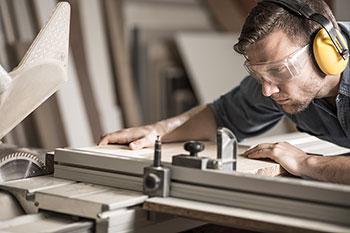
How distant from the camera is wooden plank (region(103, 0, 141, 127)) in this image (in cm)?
428

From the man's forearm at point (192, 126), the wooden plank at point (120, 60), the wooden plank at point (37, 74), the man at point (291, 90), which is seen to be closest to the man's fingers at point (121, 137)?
the man at point (291, 90)

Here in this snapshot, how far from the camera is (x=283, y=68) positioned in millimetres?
1873

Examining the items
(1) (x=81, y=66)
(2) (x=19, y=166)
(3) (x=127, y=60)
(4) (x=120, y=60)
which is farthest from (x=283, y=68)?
(3) (x=127, y=60)

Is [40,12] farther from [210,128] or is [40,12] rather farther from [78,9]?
[210,128]

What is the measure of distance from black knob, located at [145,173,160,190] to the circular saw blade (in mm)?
416

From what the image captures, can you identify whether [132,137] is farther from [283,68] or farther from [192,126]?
[283,68]

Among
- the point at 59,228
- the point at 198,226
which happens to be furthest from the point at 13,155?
the point at 198,226

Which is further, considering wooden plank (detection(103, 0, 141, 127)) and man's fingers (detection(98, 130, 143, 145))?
wooden plank (detection(103, 0, 141, 127))

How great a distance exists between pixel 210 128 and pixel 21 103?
823 millimetres

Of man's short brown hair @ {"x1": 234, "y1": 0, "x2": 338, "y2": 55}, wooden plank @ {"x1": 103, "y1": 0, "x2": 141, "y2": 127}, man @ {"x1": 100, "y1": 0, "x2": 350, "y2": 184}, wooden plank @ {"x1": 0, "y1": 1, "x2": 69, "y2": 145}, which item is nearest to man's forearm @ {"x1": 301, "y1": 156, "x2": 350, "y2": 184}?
man @ {"x1": 100, "y1": 0, "x2": 350, "y2": 184}

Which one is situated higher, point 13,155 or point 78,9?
point 78,9

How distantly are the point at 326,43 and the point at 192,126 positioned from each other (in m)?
0.61

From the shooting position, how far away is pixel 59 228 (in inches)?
58.6

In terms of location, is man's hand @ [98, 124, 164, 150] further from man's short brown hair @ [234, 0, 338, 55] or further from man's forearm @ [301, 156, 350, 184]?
man's forearm @ [301, 156, 350, 184]
